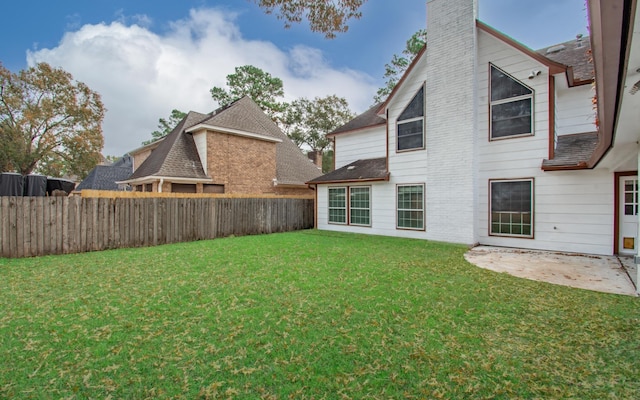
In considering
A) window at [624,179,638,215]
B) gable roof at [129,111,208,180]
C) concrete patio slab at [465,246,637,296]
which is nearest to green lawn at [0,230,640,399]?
concrete patio slab at [465,246,637,296]

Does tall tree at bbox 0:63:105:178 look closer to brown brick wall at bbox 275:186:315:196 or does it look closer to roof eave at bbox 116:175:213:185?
roof eave at bbox 116:175:213:185

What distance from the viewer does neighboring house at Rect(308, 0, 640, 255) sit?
290 inches

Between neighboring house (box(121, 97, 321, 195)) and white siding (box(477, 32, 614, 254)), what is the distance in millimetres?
11759

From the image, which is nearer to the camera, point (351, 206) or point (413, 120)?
point (413, 120)

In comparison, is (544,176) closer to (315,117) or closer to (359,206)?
(359,206)

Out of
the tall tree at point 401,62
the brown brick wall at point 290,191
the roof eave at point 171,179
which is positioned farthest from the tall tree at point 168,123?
the tall tree at point 401,62

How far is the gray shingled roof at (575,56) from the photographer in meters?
8.22

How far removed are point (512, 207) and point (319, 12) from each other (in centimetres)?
748

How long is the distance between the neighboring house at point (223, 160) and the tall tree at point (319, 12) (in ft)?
34.9

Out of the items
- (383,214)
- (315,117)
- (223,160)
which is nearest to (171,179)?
(223,160)

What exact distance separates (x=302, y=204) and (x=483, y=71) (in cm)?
889

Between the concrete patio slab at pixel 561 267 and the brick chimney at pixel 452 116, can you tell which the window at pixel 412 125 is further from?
the concrete patio slab at pixel 561 267

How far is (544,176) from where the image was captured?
26.0ft

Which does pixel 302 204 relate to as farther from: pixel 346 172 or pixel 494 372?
pixel 494 372
